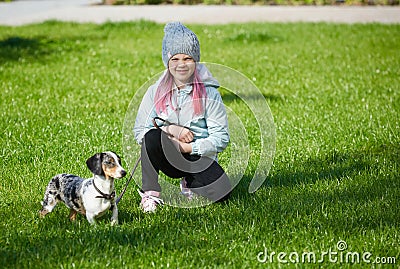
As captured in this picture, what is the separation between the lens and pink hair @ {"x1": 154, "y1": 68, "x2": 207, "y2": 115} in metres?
4.82

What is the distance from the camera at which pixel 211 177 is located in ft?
16.0

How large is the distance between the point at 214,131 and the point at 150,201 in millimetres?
647

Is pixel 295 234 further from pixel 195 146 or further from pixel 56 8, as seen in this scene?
pixel 56 8

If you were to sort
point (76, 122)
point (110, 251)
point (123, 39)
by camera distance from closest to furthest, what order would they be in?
point (110, 251)
point (76, 122)
point (123, 39)

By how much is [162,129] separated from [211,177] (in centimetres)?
48

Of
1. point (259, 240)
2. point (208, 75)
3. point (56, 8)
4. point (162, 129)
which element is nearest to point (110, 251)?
point (259, 240)

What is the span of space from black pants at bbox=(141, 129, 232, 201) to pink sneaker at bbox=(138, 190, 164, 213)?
0.04m

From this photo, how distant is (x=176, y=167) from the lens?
4887mm

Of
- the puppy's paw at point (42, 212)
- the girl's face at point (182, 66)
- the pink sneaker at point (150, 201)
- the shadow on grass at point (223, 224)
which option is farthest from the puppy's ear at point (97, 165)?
the girl's face at point (182, 66)

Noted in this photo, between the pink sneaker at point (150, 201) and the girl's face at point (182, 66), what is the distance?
2.65 feet

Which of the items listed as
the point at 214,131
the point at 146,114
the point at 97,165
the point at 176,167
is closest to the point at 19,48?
the point at 146,114

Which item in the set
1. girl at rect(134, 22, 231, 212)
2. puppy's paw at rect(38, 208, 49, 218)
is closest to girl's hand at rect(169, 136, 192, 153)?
girl at rect(134, 22, 231, 212)

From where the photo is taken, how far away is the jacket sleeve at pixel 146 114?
4.90 metres

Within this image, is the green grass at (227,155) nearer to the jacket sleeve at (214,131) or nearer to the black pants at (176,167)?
the black pants at (176,167)
